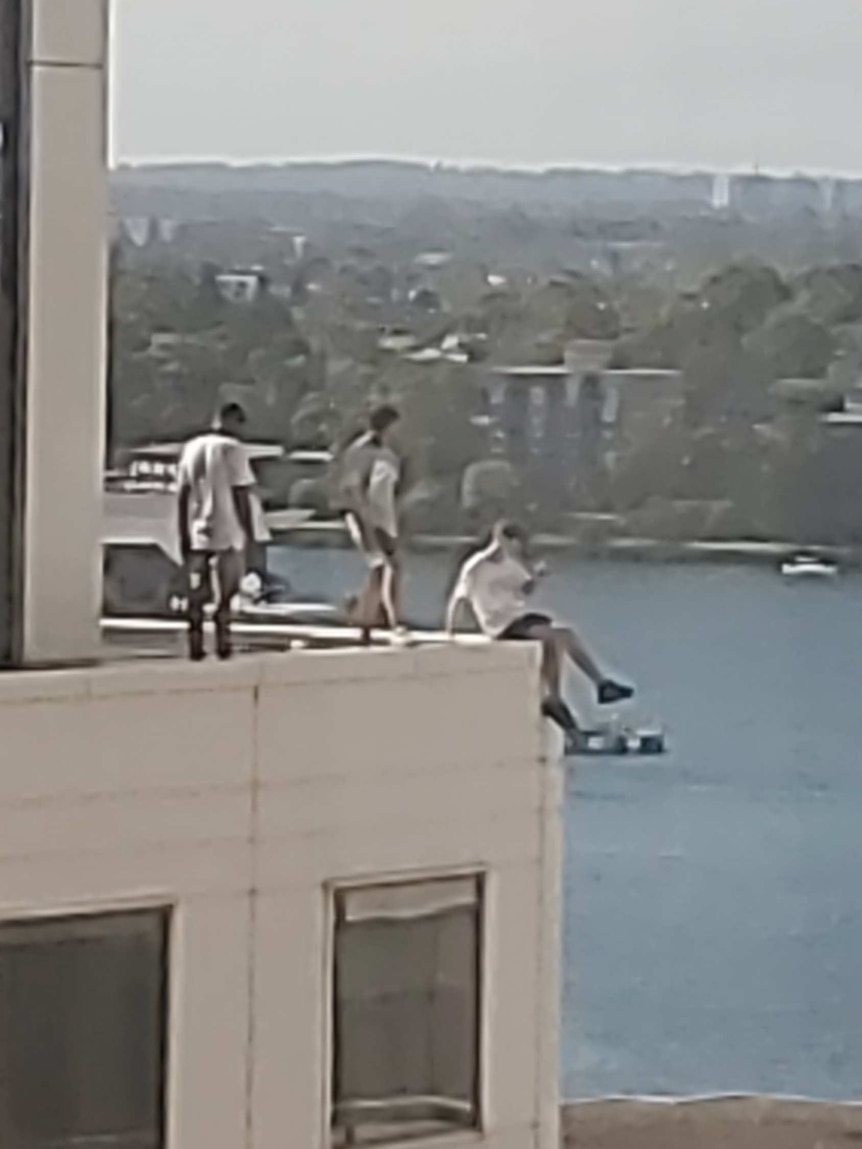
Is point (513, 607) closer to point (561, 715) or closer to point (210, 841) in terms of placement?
point (561, 715)

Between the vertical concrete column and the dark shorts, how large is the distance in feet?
2.79

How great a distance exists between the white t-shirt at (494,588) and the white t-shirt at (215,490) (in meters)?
0.61

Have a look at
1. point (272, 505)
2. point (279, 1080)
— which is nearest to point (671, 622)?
point (272, 505)

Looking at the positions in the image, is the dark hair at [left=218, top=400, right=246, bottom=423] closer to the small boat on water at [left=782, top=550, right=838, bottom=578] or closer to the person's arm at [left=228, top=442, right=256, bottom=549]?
the person's arm at [left=228, top=442, right=256, bottom=549]

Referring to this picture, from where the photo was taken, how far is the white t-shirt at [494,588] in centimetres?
627

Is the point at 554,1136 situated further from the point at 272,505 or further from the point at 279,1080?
the point at 272,505

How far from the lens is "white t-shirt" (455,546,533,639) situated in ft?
20.6

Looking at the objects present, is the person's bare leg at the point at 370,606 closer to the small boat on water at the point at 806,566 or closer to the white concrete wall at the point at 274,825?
the white concrete wall at the point at 274,825

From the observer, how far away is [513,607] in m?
6.39

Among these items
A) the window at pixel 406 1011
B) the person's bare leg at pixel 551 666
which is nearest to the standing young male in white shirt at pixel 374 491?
the person's bare leg at pixel 551 666

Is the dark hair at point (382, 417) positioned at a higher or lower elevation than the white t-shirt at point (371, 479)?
higher

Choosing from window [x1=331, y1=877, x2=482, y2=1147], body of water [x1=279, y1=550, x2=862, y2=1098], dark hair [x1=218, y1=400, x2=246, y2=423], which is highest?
dark hair [x1=218, y1=400, x2=246, y2=423]

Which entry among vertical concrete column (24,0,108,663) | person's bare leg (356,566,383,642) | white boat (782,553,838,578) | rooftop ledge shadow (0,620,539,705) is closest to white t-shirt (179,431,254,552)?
rooftop ledge shadow (0,620,539,705)

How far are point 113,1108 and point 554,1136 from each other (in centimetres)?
107
